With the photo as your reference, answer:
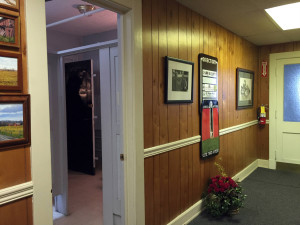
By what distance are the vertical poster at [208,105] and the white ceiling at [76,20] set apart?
6.17 ft

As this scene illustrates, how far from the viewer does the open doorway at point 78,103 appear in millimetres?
2539

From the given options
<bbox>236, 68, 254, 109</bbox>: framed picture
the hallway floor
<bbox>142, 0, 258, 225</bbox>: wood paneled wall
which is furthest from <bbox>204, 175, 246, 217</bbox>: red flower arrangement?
<bbox>236, 68, 254, 109</bbox>: framed picture

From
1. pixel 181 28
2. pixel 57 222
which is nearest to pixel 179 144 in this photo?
pixel 181 28

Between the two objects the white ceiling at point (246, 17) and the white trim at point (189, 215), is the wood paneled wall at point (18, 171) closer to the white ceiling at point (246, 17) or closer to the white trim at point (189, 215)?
the white trim at point (189, 215)

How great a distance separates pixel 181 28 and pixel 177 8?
0.19 m

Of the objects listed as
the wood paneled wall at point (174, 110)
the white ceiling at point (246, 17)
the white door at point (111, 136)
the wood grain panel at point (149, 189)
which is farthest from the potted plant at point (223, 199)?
the white ceiling at point (246, 17)

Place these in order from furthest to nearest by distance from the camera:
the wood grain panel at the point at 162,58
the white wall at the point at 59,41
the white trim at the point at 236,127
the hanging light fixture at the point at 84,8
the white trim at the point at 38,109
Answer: the white wall at the point at 59,41 → the hanging light fixture at the point at 84,8 → the white trim at the point at 236,127 → the wood grain panel at the point at 162,58 → the white trim at the point at 38,109

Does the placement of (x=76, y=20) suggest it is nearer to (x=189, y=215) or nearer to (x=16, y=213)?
(x=189, y=215)

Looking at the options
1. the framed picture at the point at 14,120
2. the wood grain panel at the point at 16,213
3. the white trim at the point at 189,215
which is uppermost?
the framed picture at the point at 14,120

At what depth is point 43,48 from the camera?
1.42m

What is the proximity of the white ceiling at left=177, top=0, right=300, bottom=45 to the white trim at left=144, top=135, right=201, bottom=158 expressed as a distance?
4.52ft

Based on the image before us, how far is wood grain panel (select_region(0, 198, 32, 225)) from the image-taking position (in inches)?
51.2

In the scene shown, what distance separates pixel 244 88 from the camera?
4.39 metres

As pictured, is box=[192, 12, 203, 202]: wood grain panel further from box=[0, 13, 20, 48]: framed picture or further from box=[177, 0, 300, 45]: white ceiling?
box=[0, 13, 20, 48]: framed picture
